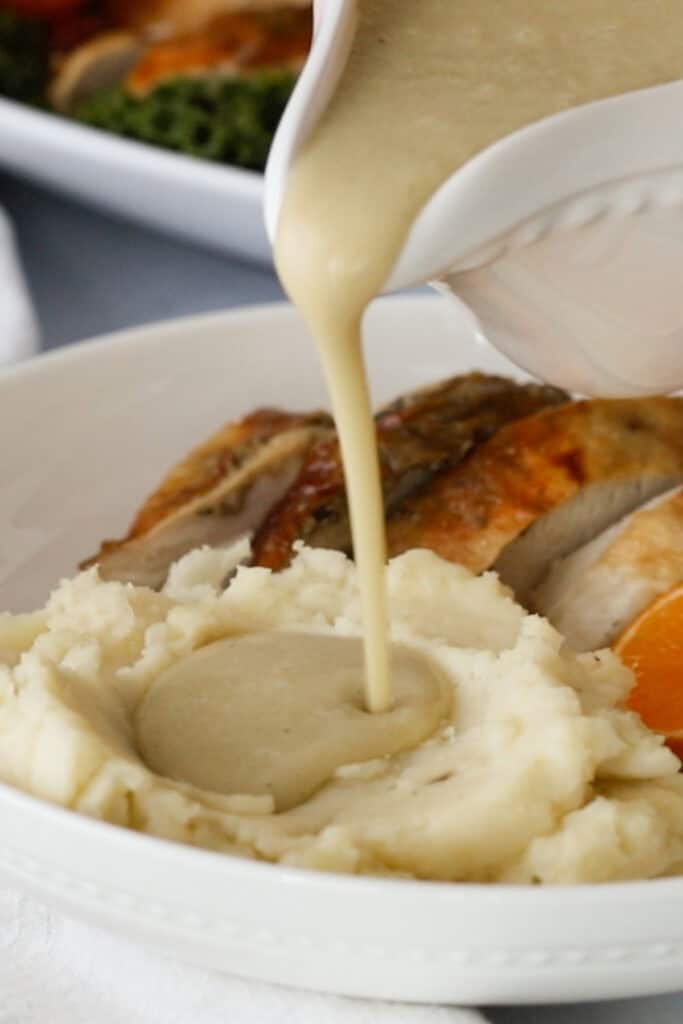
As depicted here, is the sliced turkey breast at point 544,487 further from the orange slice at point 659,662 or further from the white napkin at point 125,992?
the white napkin at point 125,992

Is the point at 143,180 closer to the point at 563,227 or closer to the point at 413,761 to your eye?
the point at 563,227

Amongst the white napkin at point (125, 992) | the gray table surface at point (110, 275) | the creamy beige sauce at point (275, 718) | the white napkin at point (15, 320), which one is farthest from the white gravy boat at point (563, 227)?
the gray table surface at point (110, 275)

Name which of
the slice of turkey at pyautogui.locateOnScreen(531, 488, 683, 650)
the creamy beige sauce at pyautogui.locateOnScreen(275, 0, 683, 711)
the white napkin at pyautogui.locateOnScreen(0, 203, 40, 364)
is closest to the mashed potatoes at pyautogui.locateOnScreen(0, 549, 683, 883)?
the creamy beige sauce at pyautogui.locateOnScreen(275, 0, 683, 711)

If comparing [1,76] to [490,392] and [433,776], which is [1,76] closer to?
[490,392]

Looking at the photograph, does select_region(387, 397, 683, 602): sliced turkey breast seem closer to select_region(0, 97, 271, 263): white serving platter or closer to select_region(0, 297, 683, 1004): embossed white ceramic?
select_region(0, 297, 683, 1004): embossed white ceramic

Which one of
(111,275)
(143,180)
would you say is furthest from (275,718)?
(111,275)

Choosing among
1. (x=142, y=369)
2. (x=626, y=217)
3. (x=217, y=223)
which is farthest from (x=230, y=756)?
(x=217, y=223)
